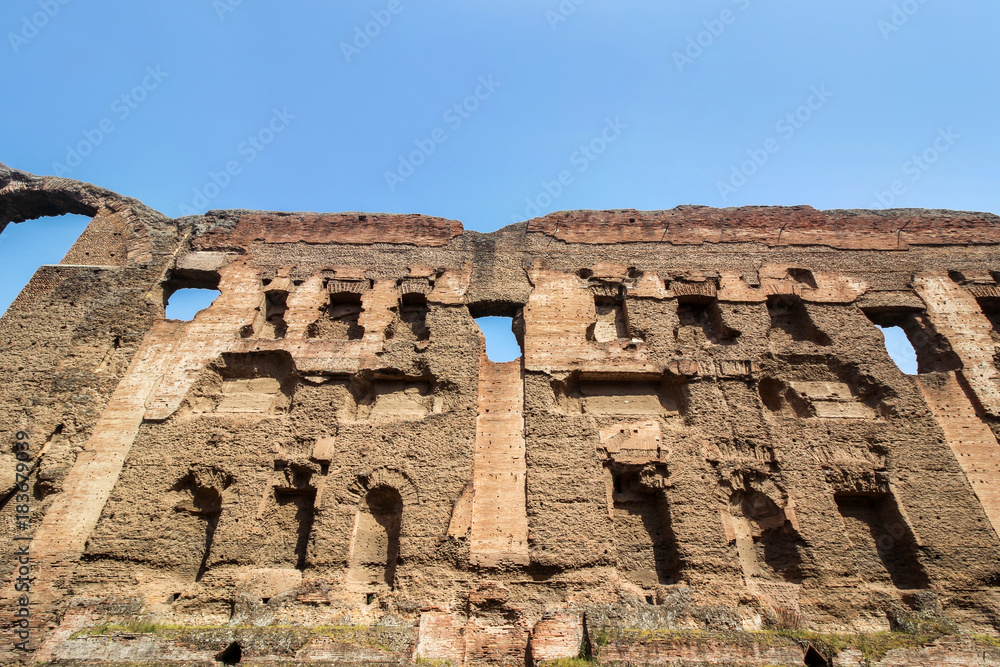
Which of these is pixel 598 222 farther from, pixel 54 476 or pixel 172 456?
pixel 54 476

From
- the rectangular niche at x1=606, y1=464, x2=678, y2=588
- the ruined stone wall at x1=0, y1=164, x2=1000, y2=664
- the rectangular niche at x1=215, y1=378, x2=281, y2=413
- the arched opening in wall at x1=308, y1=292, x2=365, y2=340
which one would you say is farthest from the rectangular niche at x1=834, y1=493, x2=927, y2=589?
the rectangular niche at x1=215, y1=378, x2=281, y2=413

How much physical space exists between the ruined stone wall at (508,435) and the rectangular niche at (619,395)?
40 millimetres

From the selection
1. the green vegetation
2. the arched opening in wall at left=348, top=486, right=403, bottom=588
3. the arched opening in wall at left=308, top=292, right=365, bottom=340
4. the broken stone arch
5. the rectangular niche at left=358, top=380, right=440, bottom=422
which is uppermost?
the arched opening in wall at left=308, top=292, right=365, bottom=340

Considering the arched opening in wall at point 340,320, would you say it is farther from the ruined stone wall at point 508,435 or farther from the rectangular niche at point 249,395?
the rectangular niche at point 249,395

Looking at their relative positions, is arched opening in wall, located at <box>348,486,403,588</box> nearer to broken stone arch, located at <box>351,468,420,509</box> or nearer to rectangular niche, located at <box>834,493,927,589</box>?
broken stone arch, located at <box>351,468,420,509</box>

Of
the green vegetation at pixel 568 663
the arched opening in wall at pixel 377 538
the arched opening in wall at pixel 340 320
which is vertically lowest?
the green vegetation at pixel 568 663

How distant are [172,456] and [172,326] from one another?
211 centimetres

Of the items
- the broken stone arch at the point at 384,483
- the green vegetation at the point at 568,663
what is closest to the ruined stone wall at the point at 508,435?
the broken stone arch at the point at 384,483

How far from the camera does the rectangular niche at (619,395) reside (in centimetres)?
726

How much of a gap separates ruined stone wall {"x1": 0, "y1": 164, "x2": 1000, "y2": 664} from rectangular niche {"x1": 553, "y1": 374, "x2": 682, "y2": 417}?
40 millimetres

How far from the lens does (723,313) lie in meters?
8.10

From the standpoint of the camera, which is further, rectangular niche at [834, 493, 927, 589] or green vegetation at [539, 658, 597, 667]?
rectangular niche at [834, 493, 927, 589]

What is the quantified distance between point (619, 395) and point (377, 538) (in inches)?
135

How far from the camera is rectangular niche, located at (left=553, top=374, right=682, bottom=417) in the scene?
23.8ft
